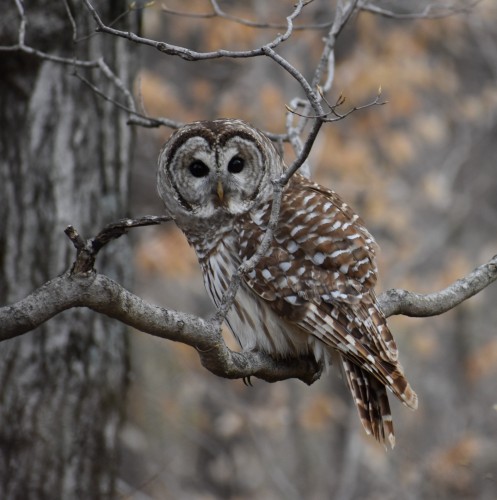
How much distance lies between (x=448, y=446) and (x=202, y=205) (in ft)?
21.5

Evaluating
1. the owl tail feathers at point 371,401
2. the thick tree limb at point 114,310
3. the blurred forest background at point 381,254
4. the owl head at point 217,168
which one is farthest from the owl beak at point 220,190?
the blurred forest background at point 381,254

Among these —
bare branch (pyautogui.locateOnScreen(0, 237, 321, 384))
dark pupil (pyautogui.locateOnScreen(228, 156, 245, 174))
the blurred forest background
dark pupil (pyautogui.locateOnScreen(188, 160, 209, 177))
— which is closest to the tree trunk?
dark pupil (pyautogui.locateOnScreen(188, 160, 209, 177))

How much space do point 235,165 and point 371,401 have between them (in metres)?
1.30

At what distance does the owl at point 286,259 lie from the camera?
3959 mm

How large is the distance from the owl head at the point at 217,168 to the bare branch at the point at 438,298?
2.74 ft

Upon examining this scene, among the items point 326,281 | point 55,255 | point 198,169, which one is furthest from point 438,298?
point 55,255

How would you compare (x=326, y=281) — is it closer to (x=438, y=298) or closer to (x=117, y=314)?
(x=438, y=298)

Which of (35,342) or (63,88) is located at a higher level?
(63,88)

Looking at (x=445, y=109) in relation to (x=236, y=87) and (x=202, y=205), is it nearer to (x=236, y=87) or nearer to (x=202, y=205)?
(x=236, y=87)

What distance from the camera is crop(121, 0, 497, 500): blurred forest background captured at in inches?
393

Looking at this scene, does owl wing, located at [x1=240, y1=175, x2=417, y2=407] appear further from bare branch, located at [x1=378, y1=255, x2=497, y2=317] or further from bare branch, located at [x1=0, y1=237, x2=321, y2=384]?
bare branch, located at [x1=0, y1=237, x2=321, y2=384]

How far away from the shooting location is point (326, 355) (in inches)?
163

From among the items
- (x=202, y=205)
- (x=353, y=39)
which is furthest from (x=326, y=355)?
(x=353, y=39)

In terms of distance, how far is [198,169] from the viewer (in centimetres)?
436
